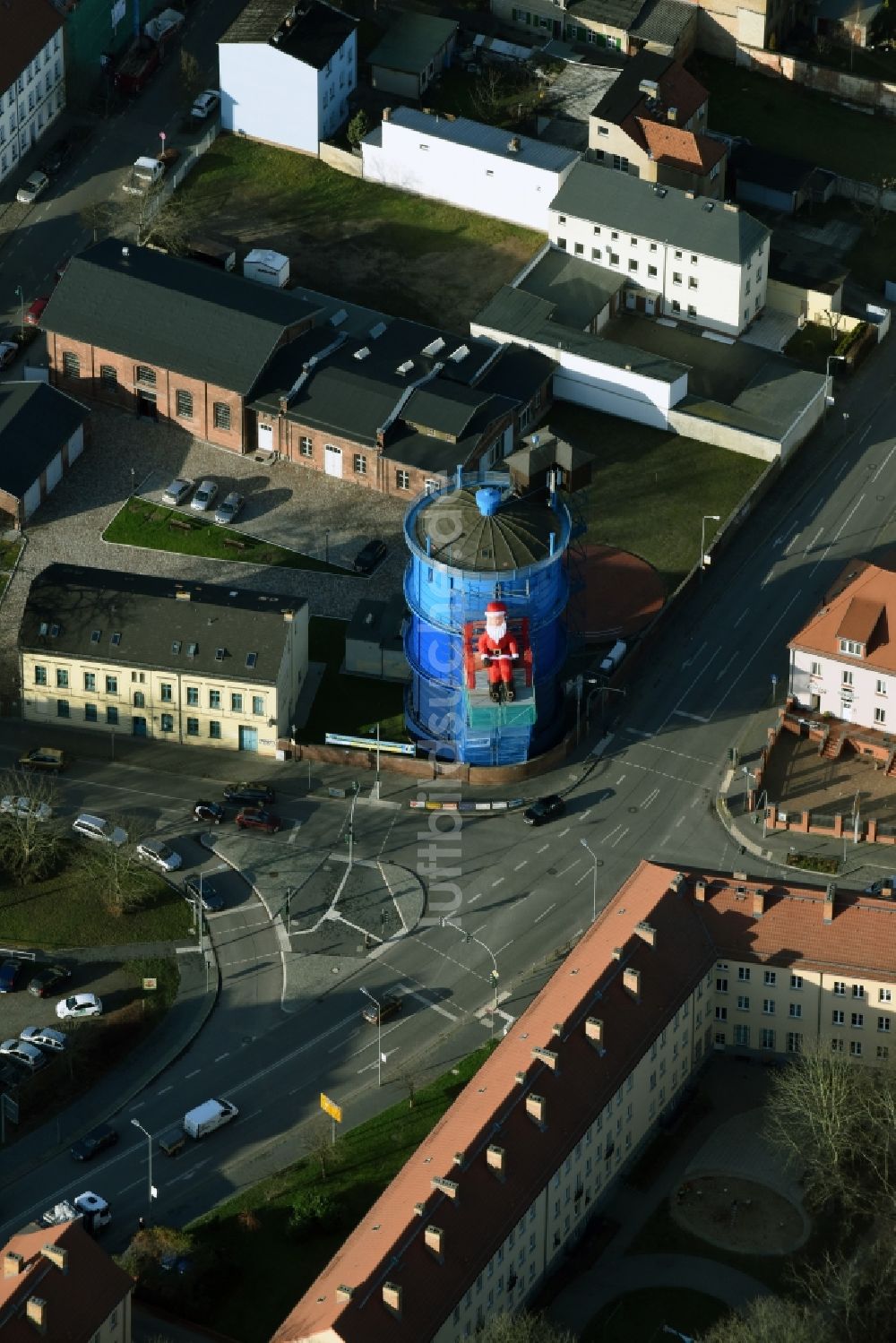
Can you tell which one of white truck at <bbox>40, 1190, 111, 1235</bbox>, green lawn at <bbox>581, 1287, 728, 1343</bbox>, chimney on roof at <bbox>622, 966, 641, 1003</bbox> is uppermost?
chimney on roof at <bbox>622, 966, 641, 1003</bbox>

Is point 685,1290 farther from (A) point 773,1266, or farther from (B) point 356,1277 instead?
(B) point 356,1277

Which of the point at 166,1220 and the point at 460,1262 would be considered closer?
the point at 460,1262

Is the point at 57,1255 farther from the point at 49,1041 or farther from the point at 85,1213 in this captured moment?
the point at 49,1041

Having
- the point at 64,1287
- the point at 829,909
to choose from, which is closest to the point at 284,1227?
the point at 64,1287

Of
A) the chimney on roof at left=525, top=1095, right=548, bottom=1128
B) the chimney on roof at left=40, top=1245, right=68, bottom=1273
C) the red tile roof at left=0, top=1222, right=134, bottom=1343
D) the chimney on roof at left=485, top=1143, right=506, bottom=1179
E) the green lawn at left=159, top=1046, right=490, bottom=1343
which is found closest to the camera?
the red tile roof at left=0, top=1222, right=134, bottom=1343

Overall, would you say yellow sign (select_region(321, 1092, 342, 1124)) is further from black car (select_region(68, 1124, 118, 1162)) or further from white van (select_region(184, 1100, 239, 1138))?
black car (select_region(68, 1124, 118, 1162))

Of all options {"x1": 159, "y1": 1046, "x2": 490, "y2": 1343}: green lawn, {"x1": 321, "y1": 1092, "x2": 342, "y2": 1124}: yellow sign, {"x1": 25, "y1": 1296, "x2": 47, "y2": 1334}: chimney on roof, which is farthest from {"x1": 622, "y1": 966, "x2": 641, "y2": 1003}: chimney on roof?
{"x1": 25, "y1": 1296, "x2": 47, "y2": 1334}: chimney on roof

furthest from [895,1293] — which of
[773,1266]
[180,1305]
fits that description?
[180,1305]
